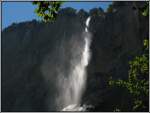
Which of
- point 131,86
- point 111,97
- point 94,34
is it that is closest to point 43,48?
point 94,34

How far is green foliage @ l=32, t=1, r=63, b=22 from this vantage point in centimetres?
1299

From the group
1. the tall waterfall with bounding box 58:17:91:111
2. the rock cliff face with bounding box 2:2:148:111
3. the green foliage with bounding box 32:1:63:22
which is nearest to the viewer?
the green foliage with bounding box 32:1:63:22

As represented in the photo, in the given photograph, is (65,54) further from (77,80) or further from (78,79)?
(78,79)

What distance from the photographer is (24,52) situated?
12712 centimetres

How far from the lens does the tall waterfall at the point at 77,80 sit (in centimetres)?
9806

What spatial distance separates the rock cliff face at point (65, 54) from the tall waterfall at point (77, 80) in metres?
3.18

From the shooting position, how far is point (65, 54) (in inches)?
4582

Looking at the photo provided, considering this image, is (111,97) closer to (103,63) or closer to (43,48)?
(103,63)

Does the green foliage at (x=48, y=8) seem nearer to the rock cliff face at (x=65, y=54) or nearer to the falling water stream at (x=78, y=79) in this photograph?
the rock cliff face at (x=65, y=54)

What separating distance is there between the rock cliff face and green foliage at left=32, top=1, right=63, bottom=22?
64.3m

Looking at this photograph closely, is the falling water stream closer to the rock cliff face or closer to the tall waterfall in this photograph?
the tall waterfall

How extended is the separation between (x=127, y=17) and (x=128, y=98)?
26.6m

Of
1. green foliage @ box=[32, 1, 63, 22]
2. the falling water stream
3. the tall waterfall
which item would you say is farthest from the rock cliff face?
green foliage @ box=[32, 1, 63, 22]

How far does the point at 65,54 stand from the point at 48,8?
4067 inches
